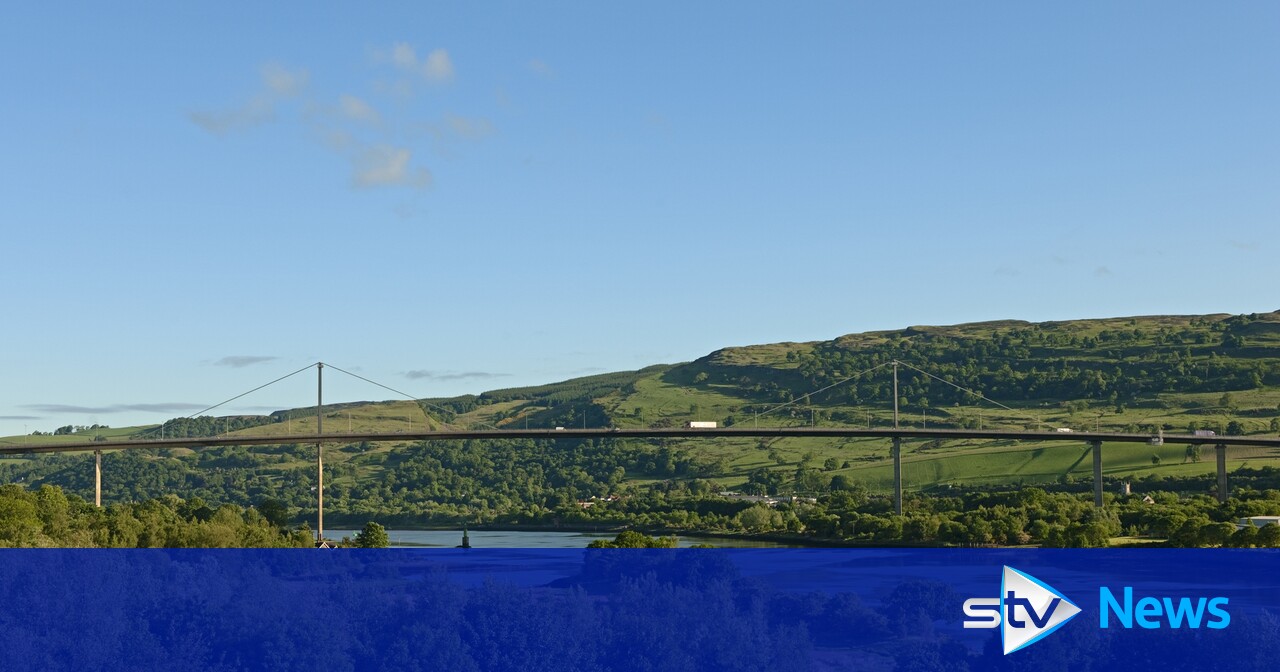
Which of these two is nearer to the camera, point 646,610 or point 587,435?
point 646,610

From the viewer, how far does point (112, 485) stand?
6225 inches

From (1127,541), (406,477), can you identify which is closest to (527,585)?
(1127,541)

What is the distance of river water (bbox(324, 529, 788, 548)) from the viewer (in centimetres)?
8019

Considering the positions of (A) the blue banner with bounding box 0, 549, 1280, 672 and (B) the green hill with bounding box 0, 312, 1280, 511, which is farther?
(B) the green hill with bounding box 0, 312, 1280, 511

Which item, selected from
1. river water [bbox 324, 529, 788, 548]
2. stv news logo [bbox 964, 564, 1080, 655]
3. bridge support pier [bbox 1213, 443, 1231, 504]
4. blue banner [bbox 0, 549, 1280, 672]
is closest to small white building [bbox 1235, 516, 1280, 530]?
bridge support pier [bbox 1213, 443, 1231, 504]

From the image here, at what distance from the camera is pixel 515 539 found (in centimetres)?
9200

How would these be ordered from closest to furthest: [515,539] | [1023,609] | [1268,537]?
[1023,609] → [1268,537] → [515,539]

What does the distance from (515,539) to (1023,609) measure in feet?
244

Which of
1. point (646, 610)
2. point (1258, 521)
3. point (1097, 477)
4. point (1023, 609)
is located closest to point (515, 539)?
point (1097, 477)

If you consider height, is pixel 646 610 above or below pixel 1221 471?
above

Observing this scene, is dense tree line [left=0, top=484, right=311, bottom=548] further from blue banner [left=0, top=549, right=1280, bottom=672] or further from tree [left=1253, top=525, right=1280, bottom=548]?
tree [left=1253, top=525, right=1280, bottom=548]

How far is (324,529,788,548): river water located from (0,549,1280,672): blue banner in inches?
1913

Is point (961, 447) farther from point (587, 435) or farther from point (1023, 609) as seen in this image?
point (1023, 609)

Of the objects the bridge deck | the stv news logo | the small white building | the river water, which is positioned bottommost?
the river water
